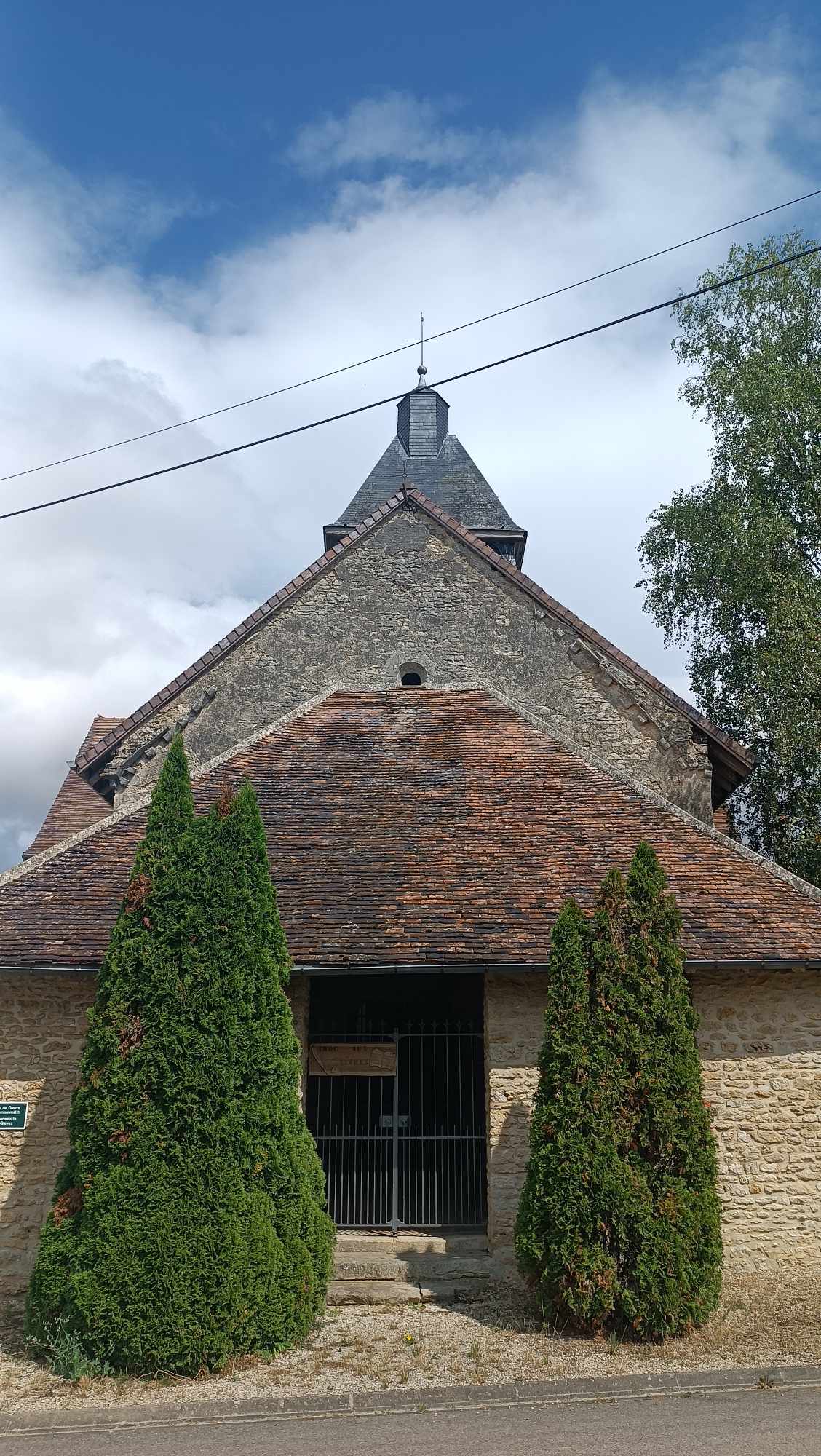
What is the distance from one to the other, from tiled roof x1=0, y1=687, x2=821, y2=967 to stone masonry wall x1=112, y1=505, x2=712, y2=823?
91 centimetres

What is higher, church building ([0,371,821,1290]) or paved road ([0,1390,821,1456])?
church building ([0,371,821,1290])

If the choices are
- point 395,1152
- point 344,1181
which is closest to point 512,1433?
point 395,1152

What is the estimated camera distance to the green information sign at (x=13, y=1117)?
9.26m

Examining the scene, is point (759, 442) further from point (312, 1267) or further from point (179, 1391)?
point (179, 1391)

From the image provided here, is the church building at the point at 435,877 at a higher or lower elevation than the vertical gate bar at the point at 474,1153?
higher

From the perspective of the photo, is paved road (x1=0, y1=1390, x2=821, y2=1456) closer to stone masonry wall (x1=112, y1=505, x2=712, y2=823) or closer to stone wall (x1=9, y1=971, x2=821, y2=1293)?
stone wall (x1=9, y1=971, x2=821, y2=1293)

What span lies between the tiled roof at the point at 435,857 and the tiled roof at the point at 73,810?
6919mm

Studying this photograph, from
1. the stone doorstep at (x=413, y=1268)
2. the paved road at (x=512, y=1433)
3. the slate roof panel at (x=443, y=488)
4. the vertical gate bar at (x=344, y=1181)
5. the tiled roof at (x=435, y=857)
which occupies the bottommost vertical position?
the paved road at (x=512, y=1433)

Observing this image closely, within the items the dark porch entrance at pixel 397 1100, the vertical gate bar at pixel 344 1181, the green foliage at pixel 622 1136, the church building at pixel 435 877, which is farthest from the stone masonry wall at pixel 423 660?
the green foliage at pixel 622 1136

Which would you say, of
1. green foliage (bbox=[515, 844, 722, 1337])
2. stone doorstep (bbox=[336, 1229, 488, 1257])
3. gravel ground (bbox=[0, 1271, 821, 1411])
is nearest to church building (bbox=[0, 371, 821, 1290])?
stone doorstep (bbox=[336, 1229, 488, 1257])

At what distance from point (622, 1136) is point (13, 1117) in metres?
5.46

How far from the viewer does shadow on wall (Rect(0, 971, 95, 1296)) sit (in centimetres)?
909

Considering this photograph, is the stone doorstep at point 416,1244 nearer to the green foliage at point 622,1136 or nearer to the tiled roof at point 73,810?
the green foliage at point 622,1136

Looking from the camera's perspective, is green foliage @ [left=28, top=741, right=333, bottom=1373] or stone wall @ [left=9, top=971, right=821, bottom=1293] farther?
stone wall @ [left=9, top=971, right=821, bottom=1293]
